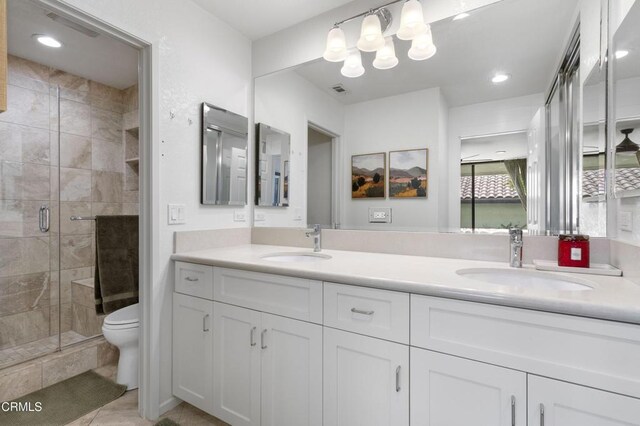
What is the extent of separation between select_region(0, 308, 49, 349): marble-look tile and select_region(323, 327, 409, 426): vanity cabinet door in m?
2.62

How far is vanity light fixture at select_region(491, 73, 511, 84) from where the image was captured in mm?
1458

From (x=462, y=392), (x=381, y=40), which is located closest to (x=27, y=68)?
(x=381, y=40)

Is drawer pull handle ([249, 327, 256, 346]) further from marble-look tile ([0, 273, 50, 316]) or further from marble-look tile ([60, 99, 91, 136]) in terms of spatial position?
marble-look tile ([60, 99, 91, 136])

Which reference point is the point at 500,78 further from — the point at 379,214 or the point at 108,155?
the point at 108,155

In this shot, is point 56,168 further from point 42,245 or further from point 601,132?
point 601,132

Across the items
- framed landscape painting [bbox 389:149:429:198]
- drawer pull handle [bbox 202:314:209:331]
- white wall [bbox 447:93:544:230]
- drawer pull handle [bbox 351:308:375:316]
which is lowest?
drawer pull handle [bbox 202:314:209:331]

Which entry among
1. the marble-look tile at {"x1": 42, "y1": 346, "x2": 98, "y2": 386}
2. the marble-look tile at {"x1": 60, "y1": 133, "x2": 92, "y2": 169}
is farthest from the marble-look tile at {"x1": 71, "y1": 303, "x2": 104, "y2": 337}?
the marble-look tile at {"x1": 60, "y1": 133, "x2": 92, "y2": 169}

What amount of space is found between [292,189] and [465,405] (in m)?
1.60

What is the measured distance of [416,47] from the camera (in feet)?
5.31

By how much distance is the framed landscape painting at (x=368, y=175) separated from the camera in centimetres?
181

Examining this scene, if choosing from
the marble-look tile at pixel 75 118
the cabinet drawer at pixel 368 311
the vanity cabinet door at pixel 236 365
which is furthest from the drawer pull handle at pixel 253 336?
the marble-look tile at pixel 75 118

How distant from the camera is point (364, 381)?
112 cm

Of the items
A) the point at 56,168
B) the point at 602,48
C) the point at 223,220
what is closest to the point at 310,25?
the point at 223,220

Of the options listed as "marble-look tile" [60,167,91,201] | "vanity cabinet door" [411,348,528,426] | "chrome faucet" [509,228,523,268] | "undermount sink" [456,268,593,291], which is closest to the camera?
"vanity cabinet door" [411,348,528,426]
